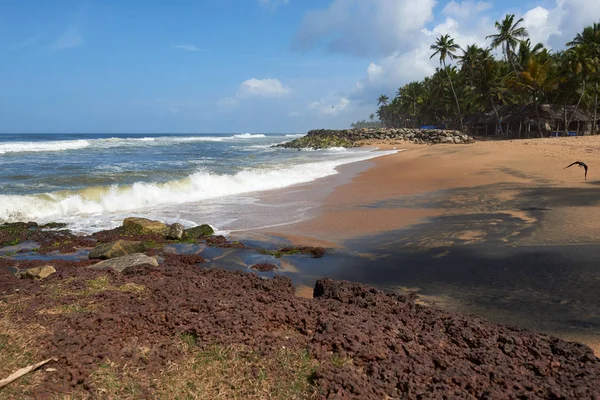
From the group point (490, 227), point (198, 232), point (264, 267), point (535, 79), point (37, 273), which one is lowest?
point (264, 267)

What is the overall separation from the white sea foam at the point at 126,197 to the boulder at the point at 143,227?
3.69 m

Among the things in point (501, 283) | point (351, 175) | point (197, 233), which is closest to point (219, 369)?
point (501, 283)

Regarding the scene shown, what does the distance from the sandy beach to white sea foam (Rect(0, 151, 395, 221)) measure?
327cm

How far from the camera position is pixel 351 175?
21.5 m

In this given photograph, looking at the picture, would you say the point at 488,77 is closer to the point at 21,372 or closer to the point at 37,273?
the point at 37,273

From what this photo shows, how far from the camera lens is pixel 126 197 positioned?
14680mm

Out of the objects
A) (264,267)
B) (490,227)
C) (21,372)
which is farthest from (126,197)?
(21,372)

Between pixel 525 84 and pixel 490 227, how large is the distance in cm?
4251

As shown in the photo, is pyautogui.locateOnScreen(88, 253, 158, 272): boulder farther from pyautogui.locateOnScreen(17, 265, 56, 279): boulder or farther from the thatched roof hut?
the thatched roof hut

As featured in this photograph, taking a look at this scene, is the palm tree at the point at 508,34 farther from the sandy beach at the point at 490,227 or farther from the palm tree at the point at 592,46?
the sandy beach at the point at 490,227

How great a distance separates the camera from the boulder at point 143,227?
1016cm

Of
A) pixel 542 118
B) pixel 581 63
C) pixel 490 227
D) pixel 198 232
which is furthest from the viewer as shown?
pixel 542 118

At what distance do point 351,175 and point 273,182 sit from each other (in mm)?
4361

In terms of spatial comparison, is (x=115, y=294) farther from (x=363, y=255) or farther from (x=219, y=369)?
(x=363, y=255)
